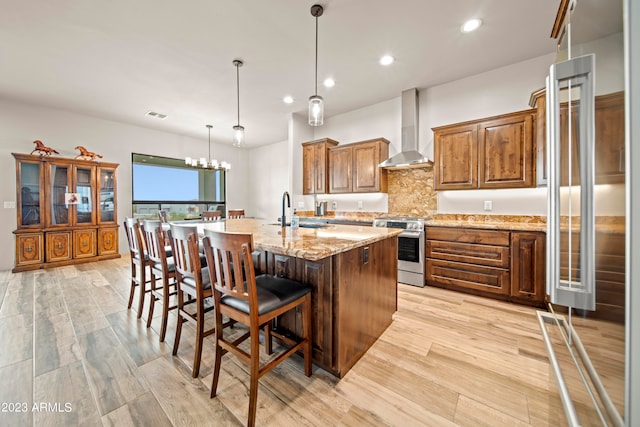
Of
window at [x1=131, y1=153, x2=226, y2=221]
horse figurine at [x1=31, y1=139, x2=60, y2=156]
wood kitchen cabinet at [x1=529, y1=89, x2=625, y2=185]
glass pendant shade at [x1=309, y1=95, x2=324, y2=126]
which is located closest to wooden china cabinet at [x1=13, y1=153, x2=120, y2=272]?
horse figurine at [x1=31, y1=139, x2=60, y2=156]

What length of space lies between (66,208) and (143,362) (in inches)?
172

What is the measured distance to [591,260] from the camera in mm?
764

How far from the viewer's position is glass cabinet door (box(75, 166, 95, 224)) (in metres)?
4.51

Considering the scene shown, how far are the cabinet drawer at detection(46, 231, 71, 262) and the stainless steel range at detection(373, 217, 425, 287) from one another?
5617mm

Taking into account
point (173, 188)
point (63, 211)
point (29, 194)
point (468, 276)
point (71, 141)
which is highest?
point (71, 141)

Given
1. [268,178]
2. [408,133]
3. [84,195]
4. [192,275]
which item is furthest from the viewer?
[268,178]

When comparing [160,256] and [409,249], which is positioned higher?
[160,256]

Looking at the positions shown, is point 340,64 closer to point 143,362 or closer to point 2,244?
point 143,362

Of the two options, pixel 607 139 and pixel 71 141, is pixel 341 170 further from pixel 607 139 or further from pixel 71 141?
pixel 71 141

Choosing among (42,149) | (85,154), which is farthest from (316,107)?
(42,149)

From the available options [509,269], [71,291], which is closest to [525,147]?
[509,269]

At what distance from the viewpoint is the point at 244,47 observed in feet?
9.17

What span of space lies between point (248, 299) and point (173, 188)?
6.06 meters

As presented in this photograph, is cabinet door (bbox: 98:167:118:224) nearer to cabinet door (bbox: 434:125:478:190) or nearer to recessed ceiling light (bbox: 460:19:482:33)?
cabinet door (bbox: 434:125:478:190)
